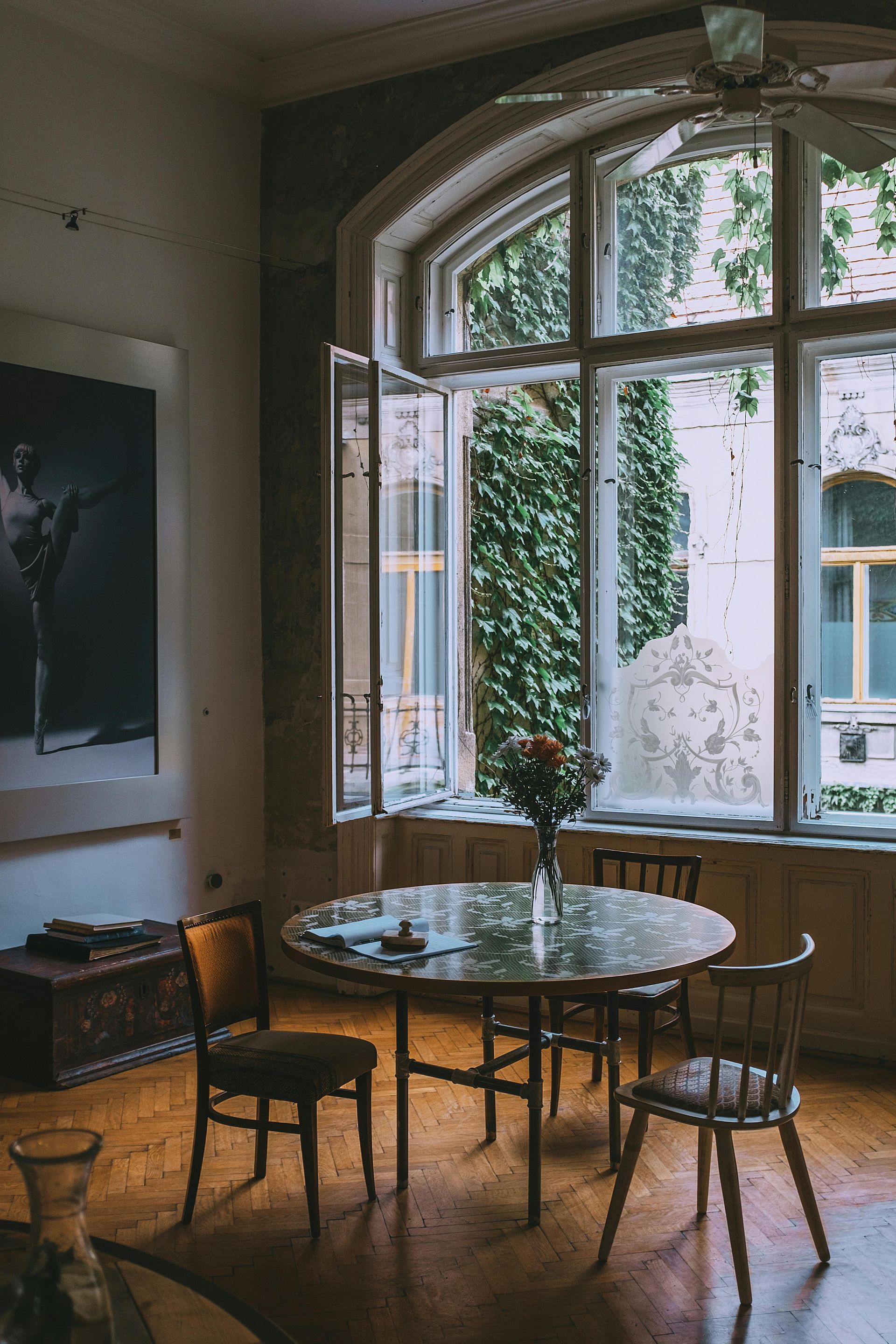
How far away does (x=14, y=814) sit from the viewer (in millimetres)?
4637

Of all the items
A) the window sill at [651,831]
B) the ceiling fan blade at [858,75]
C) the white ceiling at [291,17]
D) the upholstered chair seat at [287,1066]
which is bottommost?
the upholstered chair seat at [287,1066]

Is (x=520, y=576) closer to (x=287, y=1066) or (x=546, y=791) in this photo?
(x=546, y=791)

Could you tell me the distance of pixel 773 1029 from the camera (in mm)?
2777

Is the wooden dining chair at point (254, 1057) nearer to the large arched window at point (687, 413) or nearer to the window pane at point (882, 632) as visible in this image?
the large arched window at point (687, 413)

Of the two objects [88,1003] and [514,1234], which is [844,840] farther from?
[88,1003]

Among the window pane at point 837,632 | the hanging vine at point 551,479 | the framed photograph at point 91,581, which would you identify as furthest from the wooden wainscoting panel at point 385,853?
the window pane at point 837,632

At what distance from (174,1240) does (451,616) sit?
340cm

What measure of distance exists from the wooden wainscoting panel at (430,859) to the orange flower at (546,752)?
82.0 inches

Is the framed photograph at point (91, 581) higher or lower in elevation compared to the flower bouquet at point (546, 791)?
higher

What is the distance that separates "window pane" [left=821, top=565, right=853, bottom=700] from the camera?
16.1 feet

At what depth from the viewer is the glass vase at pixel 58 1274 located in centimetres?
124

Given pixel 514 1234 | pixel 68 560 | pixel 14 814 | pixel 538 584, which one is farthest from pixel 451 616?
pixel 514 1234

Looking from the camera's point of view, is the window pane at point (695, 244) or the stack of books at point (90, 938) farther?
the window pane at point (695, 244)

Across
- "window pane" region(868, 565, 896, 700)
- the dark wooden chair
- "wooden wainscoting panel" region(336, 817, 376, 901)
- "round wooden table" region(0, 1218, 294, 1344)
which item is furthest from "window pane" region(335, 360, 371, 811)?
"round wooden table" region(0, 1218, 294, 1344)
